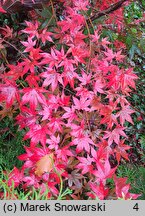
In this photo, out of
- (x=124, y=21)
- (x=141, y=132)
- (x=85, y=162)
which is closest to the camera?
(x=85, y=162)

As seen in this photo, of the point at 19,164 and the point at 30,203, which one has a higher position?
the point at 30,203

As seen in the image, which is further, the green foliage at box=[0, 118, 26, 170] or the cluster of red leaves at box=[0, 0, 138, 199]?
the green foliage at box=[0, 118, 26, 170]

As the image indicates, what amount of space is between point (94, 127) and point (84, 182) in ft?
0.83

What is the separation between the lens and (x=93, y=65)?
5.46 feet

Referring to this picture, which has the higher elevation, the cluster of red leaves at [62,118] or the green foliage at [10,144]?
the cluster of red leaves at [62,118]

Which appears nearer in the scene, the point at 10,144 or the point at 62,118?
the point at 62,118

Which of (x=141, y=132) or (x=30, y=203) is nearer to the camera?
(x=30, y=203)

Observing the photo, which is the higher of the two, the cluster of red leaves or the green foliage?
the cluster of red leaves

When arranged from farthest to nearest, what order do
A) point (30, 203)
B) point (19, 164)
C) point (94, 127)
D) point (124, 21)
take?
point (124, 21) → point (19, 164) → point (94, 127) → point (30, 203)

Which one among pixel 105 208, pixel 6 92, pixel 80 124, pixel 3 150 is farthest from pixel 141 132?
pixel 105 208

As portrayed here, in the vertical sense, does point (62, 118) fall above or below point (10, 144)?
above

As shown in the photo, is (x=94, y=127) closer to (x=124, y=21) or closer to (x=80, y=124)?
(x=80, y=124)

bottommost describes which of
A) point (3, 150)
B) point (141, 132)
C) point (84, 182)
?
point (141, 132)

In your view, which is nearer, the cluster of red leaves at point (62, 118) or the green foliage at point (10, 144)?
the cluster of red leaves at point (62, 118)
